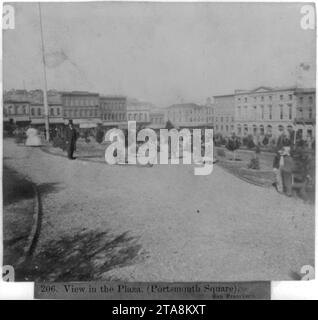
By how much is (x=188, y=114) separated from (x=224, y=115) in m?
0.29

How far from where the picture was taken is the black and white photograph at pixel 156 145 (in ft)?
9.80

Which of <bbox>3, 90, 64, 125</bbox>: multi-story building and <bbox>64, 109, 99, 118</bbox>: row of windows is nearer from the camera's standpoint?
<bbox>3, 90, 64, 125</bbox>: multi-story building

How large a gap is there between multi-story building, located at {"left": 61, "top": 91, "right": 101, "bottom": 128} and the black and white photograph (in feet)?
0.04

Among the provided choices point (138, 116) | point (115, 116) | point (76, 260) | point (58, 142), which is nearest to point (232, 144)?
point (138, 116)

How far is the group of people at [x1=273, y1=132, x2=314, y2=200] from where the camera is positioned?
3098mm

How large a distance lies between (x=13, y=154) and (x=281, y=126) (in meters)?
1.99

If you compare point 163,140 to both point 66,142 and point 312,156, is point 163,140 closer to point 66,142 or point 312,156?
point 66,142

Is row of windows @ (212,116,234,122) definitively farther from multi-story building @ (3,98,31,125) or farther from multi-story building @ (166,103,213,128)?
multi-story building @ (3,98,31,125)

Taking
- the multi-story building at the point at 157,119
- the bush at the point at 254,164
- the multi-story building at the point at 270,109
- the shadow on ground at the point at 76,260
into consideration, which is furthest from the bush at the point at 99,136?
the bush at the point at 254,164

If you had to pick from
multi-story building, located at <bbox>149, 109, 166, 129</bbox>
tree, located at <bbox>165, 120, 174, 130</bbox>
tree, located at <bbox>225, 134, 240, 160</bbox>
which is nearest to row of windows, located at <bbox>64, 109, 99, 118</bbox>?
multi-story building, located at <bbox>149, 109, 166, 129</bbox>

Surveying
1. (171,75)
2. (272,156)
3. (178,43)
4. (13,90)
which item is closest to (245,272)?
(272,156)

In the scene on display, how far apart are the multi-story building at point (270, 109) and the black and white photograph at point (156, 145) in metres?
0.01

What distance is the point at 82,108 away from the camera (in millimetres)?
3115

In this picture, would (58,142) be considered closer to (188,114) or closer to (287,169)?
(188,114)
